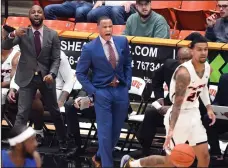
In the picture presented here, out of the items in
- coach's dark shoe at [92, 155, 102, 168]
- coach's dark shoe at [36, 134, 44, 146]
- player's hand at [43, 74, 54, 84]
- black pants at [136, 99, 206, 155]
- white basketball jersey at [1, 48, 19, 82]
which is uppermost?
player's hand at [43, 74, 54, 84]

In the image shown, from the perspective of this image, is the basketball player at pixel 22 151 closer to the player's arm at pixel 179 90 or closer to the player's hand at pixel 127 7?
the player's arm at pixel 179 90

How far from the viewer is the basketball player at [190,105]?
930cm

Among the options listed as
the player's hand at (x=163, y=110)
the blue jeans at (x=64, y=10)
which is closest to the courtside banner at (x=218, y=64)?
the player's hand at (x=163, y=110)

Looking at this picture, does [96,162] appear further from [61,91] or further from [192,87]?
[192,87]

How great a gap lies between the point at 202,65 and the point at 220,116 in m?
1.27

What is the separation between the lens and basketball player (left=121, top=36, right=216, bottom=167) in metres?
9.30

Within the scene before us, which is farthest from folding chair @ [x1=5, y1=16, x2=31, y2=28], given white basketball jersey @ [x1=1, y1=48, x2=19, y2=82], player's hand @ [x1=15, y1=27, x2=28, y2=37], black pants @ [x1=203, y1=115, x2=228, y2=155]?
black pants @ [x1=203, y1=115, x2=228, y2=155]

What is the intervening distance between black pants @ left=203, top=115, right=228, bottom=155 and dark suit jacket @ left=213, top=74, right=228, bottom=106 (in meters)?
0.28

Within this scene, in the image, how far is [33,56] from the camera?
10.7 m

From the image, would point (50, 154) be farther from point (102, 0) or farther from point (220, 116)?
point (102, 0)

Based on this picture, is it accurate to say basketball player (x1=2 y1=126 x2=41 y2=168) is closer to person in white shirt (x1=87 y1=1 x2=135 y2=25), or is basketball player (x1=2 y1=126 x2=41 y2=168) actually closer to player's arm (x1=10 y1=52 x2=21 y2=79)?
player's arm (x1=10 y1=52 x2=21 y2=79)

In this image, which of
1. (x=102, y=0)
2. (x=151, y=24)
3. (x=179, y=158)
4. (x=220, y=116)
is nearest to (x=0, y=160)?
(x=179, y=158)

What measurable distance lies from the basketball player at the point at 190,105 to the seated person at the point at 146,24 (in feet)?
8.63

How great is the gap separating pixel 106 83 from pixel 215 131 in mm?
1522
